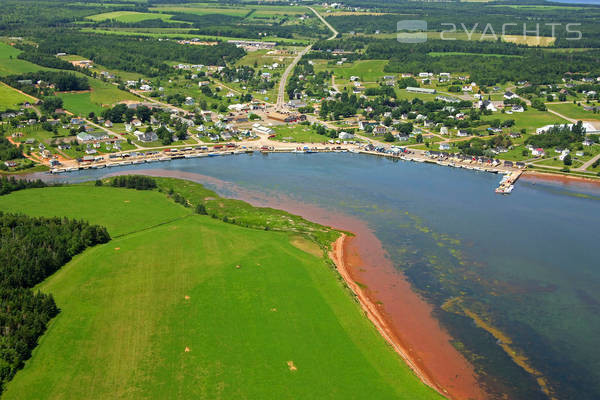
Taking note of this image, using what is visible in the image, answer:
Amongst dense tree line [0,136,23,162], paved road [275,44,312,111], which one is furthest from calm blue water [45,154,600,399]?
paved road [275,44,312,111]

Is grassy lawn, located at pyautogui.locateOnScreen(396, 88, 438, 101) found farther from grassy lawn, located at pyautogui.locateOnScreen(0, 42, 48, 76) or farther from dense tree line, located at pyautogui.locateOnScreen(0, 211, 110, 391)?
grassy lawn, located at pyautogui.locateOnScreen(0, 42, 48, 76)

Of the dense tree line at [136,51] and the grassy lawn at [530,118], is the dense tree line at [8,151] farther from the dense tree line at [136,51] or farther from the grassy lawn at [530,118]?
the grassy lawn at [530,118]

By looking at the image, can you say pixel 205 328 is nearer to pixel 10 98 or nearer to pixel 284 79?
pixel 10 98

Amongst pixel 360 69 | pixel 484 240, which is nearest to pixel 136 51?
pixel 360 69

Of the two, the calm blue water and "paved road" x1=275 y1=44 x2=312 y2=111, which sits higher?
"paved road" x1=275 y1=44 x2=312 y2=111

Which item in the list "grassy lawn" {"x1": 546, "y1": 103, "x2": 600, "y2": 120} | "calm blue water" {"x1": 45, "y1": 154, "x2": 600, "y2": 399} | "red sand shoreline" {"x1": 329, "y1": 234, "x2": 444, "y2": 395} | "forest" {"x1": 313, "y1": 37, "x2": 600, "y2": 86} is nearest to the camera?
"red sand shoreline" {"x1": 329, "y1": 234, "x2": 444, "y2": 395}
